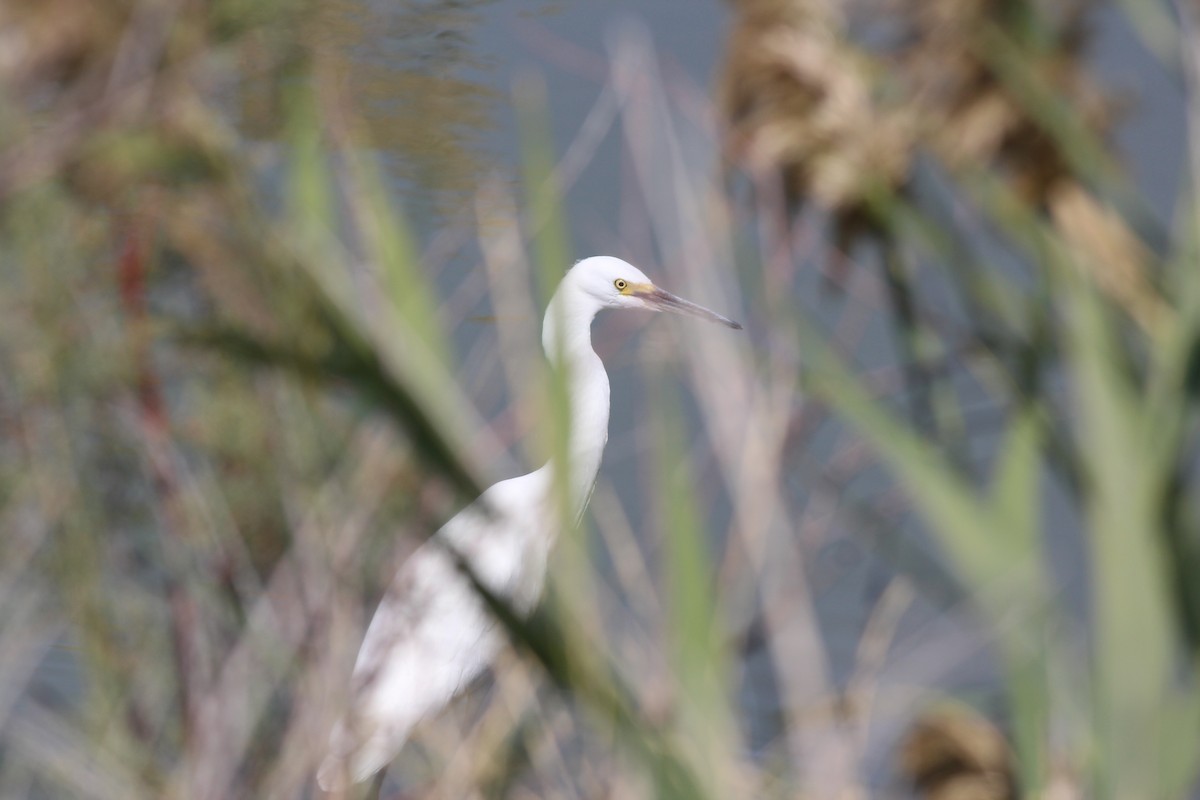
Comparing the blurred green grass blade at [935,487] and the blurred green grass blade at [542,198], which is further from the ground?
the blurred green grass blade at [542,198]

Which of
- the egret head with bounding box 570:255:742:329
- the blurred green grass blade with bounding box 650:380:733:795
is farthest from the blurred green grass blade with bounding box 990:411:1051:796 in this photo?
the egret head with bounding box 570:255:742:329

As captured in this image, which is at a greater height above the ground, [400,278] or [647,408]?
[400,278]

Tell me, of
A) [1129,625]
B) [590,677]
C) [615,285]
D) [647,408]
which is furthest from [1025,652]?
[615,285]

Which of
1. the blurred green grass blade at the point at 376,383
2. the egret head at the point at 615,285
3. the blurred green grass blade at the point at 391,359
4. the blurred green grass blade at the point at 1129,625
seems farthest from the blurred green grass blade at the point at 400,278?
the egret head at the point at 615,285

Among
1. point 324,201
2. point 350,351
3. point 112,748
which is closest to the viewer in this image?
point 350,351

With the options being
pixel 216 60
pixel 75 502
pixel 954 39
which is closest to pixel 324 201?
pixel 75 502

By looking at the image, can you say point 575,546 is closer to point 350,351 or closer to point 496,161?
point 350,351

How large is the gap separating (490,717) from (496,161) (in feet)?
2.68

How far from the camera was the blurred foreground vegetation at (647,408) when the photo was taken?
467mm

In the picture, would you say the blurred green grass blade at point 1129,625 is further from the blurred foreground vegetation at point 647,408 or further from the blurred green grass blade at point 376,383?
the blurred green grass blade at point 376,383

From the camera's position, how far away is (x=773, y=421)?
0.87m

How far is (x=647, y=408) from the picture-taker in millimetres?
1018

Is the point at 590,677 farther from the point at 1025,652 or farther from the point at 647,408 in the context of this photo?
the point at 647,408

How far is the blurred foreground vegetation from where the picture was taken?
1.53ft
